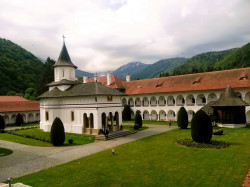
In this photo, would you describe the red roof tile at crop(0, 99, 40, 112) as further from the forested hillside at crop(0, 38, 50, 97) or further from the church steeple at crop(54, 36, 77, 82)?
the forested hillside at crop(0, 38, 50, 97)

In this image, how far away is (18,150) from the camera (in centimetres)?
1864

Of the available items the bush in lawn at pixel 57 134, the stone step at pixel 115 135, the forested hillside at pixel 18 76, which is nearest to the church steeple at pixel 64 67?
the stone step at pixel 115 135

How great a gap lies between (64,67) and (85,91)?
8289 millimetres

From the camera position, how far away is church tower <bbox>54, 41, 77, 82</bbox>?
1248 inches

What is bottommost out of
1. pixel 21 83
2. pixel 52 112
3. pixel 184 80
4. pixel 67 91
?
pixel 52 112

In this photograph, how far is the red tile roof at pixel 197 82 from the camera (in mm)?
32969

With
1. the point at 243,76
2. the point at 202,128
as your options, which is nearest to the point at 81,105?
the point at 202,128

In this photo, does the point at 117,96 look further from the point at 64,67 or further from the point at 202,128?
the point at 202,128

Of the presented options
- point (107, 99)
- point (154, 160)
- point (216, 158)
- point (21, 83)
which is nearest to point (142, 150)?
point (154, 160)

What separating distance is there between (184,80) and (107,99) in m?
19.7

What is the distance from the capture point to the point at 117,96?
2748 cm

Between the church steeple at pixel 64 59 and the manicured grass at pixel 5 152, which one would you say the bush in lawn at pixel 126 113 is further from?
the manicured grass at pixel 5 152

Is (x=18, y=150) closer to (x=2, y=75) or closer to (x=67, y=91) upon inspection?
(x=67, y=91)

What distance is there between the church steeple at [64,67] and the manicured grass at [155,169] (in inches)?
750
